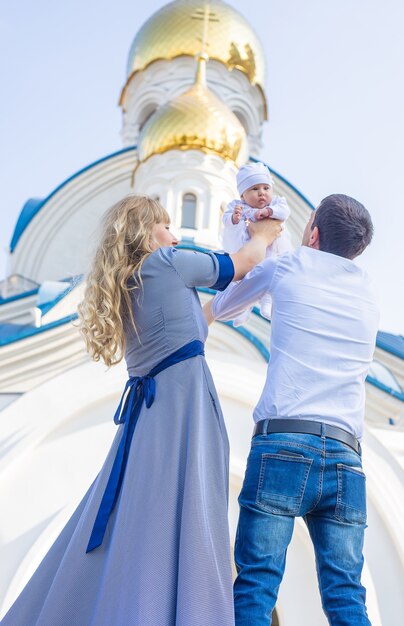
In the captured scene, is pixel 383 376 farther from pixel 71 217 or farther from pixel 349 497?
pixel 71 217

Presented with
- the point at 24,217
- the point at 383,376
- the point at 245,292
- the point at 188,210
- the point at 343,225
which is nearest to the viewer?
the point at 343,225

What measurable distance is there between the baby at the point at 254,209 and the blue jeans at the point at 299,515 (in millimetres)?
550

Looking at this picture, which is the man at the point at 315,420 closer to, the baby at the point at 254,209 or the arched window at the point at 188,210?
the baby at the point at 254,209

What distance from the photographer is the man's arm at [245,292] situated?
1.90 metres

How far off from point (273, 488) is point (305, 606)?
2.04m

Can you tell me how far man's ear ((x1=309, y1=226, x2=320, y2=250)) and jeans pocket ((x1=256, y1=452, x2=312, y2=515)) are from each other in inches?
23.1

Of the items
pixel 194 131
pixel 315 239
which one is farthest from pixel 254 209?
pixel 194 131

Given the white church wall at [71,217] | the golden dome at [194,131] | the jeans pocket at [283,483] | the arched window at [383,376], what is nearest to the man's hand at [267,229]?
the jeans pocket at [283,483]

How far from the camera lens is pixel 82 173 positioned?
46.4 ft

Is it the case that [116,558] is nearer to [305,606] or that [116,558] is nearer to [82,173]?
[305,606]

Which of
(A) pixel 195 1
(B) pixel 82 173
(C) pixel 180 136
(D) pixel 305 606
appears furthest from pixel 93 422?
(A) pixel 195 1

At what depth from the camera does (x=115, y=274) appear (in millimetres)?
1887

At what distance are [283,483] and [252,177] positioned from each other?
92 cm

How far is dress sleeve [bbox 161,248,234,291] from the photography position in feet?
6.13
